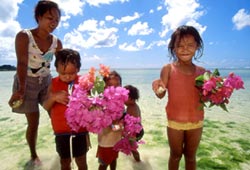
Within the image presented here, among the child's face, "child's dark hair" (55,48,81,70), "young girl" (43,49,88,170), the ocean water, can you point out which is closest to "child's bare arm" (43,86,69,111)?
"young girl" (43,49,88,170)

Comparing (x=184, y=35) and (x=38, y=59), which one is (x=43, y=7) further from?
(x=184, y=35)

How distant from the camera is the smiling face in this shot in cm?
282

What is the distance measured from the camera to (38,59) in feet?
11.1

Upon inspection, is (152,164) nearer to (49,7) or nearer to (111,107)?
(111,107)

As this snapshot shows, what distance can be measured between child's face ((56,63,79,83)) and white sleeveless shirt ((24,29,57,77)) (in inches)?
33.5

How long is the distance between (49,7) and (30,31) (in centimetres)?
44

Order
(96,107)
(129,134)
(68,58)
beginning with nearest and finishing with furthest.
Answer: (96,107) < (68,58) < (129,134)

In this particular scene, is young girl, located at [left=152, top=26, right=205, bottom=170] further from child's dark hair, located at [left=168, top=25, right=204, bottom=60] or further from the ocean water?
the ocean water

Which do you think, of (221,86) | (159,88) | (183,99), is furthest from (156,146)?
(221,86)

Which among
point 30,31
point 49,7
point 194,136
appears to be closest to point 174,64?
point 194,136

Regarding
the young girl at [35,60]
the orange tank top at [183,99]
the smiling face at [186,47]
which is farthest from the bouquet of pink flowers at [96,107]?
the young girl at [35,60]

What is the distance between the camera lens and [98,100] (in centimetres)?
197

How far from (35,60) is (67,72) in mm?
987

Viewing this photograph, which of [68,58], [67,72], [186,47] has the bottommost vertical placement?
[67,72]
